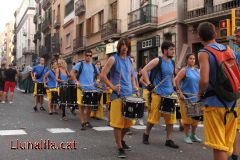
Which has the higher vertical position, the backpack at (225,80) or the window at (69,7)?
the window at (69,7)

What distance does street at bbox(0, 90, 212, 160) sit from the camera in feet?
21.9

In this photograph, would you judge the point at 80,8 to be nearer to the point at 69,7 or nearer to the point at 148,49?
the point at 69,7

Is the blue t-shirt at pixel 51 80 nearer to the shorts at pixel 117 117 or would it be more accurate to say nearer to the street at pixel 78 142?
the street at pixel 78 142

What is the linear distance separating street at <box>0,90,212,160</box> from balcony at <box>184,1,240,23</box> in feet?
27.9

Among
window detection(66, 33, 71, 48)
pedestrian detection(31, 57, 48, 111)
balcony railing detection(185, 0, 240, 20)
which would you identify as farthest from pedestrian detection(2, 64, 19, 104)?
window detection(66, 33, 71, 48)

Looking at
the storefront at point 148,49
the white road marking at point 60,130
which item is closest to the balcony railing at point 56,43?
the storefront at point 148,49

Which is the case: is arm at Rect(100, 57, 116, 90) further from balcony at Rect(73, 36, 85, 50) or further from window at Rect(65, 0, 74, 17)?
window at Rect(65, 0, 74, 17)

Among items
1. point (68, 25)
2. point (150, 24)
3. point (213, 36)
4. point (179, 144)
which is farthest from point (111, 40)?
point (213, 36)

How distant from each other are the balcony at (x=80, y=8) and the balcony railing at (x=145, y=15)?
40.1 ft

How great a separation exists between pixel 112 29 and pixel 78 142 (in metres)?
21.9

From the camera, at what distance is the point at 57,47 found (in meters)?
48.4

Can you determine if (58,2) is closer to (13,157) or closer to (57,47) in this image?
(57,47)

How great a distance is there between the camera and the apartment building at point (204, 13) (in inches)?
700

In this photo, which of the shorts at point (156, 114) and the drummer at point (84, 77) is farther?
the drummer at point (84, 77)
